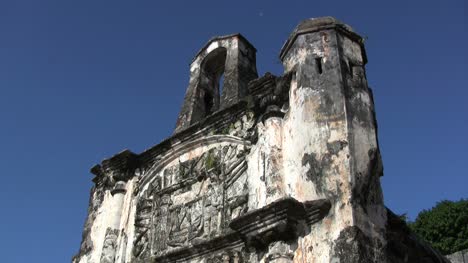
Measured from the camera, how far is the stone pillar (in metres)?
4.36

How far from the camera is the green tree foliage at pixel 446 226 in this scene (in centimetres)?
1711

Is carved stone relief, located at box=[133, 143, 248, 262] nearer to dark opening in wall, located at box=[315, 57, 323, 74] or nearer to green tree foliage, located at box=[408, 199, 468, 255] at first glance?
dark opening in wall, located at box=[315, 57, 323, 74]

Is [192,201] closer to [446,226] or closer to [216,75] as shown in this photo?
[216,75]

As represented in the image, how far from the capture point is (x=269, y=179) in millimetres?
5340

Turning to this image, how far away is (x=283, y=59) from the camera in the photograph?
6090 millimetres

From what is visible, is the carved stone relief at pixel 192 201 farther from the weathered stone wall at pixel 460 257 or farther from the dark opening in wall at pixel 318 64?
the weathered stone wall at pixel 460 257

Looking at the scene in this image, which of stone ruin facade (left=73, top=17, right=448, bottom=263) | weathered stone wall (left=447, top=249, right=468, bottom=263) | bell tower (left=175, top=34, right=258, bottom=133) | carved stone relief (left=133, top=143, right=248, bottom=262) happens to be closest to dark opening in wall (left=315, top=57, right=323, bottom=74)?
stone ruin facade (left=73, top=17, right=448, bottom=263)

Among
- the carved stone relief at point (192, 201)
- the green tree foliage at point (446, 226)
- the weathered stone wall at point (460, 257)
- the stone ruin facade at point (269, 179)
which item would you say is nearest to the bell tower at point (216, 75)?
the stone ruin facade at point (269, 179)

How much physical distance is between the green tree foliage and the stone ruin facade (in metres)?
12.0

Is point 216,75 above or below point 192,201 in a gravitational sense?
above

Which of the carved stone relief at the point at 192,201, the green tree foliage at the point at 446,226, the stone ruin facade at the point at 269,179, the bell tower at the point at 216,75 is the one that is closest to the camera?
the stone ruin facade at the point at 269,179

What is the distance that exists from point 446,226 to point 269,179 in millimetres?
14308

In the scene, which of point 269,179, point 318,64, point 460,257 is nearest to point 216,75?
point 318,64

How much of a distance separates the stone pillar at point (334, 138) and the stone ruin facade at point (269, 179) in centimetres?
1
